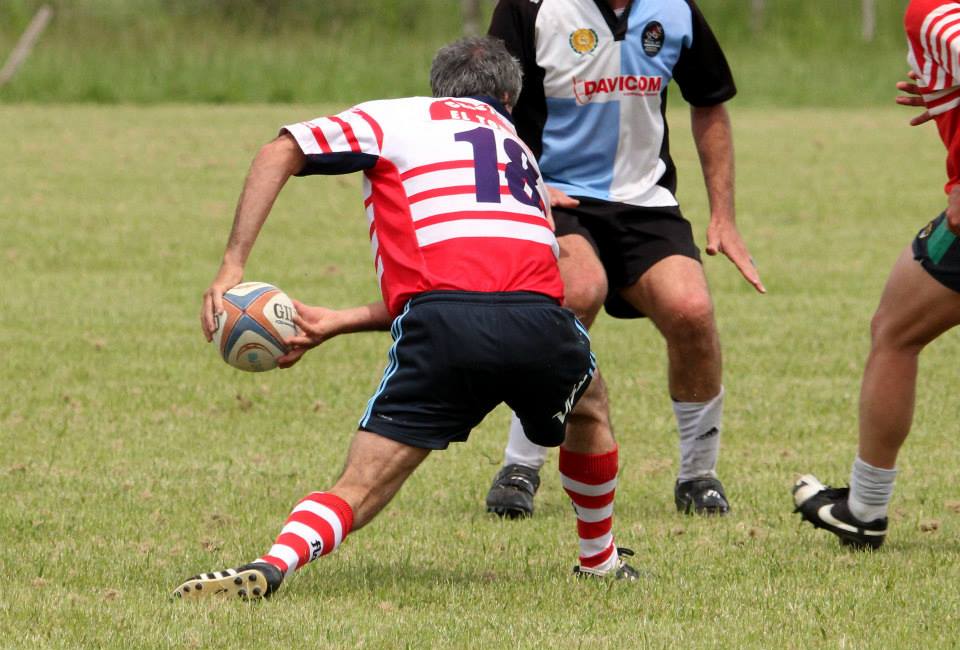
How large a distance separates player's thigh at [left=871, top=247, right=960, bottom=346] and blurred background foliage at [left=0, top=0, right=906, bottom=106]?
85.1 feet

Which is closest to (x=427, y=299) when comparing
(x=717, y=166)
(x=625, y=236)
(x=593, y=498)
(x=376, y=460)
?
(x=376, y=460)

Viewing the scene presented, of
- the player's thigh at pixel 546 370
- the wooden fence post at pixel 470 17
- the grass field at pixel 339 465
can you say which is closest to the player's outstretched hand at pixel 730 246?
the grass field at pixel 339 465

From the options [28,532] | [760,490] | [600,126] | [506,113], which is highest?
[506,113]

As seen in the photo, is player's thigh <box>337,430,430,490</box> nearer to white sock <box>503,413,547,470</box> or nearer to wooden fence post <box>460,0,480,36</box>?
white sock <box>503,413,547,470</box>

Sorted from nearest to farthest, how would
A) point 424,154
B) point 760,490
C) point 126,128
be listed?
point 424,154 → point 760,490 → point 126,128

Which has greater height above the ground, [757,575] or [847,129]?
[757,575]

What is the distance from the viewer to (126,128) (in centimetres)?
2511

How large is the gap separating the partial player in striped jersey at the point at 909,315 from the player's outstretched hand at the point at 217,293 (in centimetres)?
230

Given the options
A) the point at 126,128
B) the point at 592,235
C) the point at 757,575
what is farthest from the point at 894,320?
the point at 126,128

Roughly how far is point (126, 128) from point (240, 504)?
19191mm

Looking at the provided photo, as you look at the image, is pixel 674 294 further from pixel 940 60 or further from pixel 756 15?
pixel 756 15

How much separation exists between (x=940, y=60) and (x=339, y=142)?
1.92 meters

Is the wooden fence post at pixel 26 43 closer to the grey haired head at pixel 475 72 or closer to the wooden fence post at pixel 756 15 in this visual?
the wooden fence post at pixel 756 15

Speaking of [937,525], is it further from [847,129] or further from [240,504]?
[847,129]
